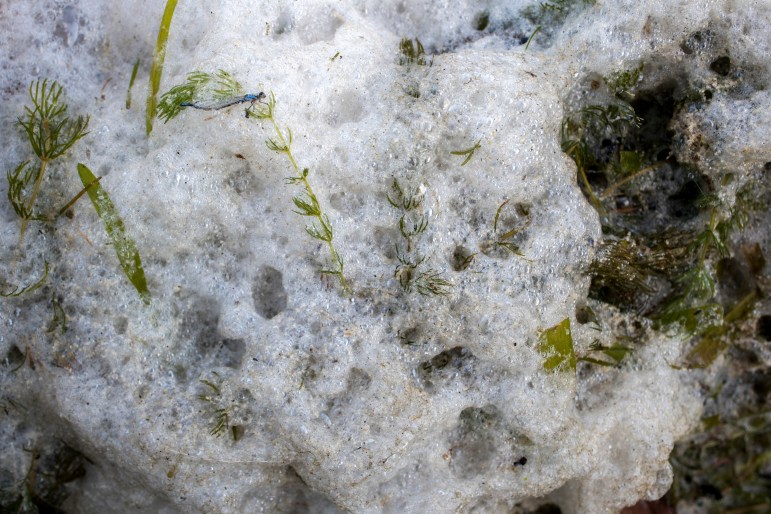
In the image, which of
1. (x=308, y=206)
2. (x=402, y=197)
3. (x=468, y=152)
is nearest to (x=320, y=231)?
(x=308, y=206)

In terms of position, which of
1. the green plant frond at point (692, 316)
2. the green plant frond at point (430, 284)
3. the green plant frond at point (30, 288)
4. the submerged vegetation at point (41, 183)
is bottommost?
the green plant frond at point (692, 316)

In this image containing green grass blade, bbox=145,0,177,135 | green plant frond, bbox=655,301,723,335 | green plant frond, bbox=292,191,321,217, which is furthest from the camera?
green plant frond, bbox=655,301,723,335

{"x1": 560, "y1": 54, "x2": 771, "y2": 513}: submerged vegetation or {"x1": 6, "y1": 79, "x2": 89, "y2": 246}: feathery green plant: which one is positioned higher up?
{"x1": 6, "y1": 79, "x2": 89, "y2": 246}: feathery green plant

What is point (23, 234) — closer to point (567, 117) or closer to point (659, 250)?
point (567, 117)

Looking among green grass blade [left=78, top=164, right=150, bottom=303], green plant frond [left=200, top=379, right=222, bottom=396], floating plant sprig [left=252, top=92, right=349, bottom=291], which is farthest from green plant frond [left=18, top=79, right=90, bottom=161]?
green plant frond [left=200, top=379, right=222, bottom=396]

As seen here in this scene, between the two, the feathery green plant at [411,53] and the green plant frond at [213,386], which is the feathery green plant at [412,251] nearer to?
the feathery green plant at [411,53]

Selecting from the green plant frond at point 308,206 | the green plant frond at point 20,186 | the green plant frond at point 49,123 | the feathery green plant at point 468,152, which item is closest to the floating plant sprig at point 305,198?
the green plant frond at point 308,206

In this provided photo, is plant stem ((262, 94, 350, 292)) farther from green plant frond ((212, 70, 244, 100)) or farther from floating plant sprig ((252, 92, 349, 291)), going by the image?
green plant frond ((212, 70, 244, 100))

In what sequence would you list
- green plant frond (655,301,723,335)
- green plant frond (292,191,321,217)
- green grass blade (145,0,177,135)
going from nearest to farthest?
green plant frond (292,191,321,217) < green grass blade (145,0,177,135) < green plant frond (655,301,723,335)
